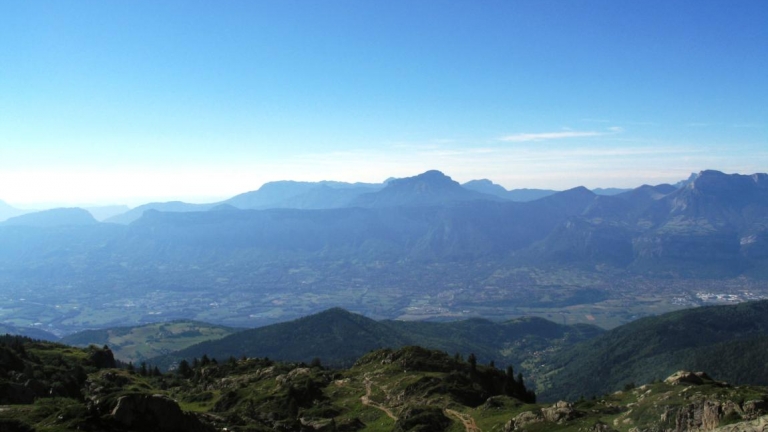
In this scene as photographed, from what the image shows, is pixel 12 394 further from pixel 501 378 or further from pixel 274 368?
pixel 501 378

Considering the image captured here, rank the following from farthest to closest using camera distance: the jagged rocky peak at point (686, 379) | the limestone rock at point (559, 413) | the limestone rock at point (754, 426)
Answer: the jagged rocky peak at point (686, 379), the limestone rock at point (559, 413), the limestone rock at point (754, 426)

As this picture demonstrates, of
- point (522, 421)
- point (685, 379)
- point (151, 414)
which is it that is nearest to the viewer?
point (151, 414)

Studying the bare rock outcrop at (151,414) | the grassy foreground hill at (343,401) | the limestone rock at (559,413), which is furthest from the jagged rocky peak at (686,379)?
the bare rock outcrop at (151,414)

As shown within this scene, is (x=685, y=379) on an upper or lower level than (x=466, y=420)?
upper

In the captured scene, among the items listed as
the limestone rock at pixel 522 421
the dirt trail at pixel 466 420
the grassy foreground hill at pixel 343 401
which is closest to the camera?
the grassy foreground hill at pixel 343 401

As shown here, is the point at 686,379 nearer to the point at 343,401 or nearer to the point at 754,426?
the point at 754,426

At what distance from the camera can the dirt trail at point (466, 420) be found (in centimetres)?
6142

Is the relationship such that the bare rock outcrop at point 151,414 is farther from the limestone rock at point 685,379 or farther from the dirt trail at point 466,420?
the limestone rock at point 685,379

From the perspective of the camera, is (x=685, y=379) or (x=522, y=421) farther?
(x=685, y=379)

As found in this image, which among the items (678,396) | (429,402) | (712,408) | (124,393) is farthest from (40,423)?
(678,396)

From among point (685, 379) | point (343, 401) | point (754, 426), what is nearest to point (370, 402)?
point (343, 401)

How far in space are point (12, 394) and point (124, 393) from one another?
25052 millimetres

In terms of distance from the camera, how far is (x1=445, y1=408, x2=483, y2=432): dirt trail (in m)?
61.4

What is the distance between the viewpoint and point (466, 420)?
214 feet
